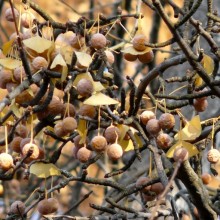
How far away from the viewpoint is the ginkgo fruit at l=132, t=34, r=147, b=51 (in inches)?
81.5

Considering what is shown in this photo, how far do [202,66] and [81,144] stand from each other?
387 mm

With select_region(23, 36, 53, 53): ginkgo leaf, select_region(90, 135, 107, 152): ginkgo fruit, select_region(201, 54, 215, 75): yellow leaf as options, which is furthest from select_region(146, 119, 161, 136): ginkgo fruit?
select_region(23, 36, 53, 53): ginkgo leaf

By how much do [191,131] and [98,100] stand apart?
28 centimetres

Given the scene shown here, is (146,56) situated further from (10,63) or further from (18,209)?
(18,209)

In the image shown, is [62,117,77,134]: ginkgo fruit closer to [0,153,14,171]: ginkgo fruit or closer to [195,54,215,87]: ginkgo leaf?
[0,153,14,171]: ginkgo fruit

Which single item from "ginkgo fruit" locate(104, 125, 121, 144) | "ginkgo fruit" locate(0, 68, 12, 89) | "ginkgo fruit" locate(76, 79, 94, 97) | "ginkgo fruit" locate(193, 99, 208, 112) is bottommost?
"ginkgo fruit" locate(104, 125, 121, 144)

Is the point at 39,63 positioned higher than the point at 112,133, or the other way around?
the point at 39,63

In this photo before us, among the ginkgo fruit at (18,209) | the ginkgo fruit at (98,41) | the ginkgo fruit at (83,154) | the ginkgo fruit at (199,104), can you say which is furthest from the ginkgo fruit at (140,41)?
the ginkgo fruit at (18,209)

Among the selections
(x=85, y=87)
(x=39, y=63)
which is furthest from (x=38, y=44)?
(x=85, y=87)

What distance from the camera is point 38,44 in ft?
6.49

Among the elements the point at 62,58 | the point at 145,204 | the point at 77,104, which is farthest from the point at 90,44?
the point at 77,104

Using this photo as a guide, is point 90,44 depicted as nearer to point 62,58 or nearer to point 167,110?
point 62,58

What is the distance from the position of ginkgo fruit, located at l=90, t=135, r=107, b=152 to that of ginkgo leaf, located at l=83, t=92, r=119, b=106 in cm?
11

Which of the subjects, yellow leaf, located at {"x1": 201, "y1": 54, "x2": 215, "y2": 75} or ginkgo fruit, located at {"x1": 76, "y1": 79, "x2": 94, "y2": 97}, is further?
yellow leaf, located at {"x1": 201, "y1": 54, "x2": 215, "y2": 75}
